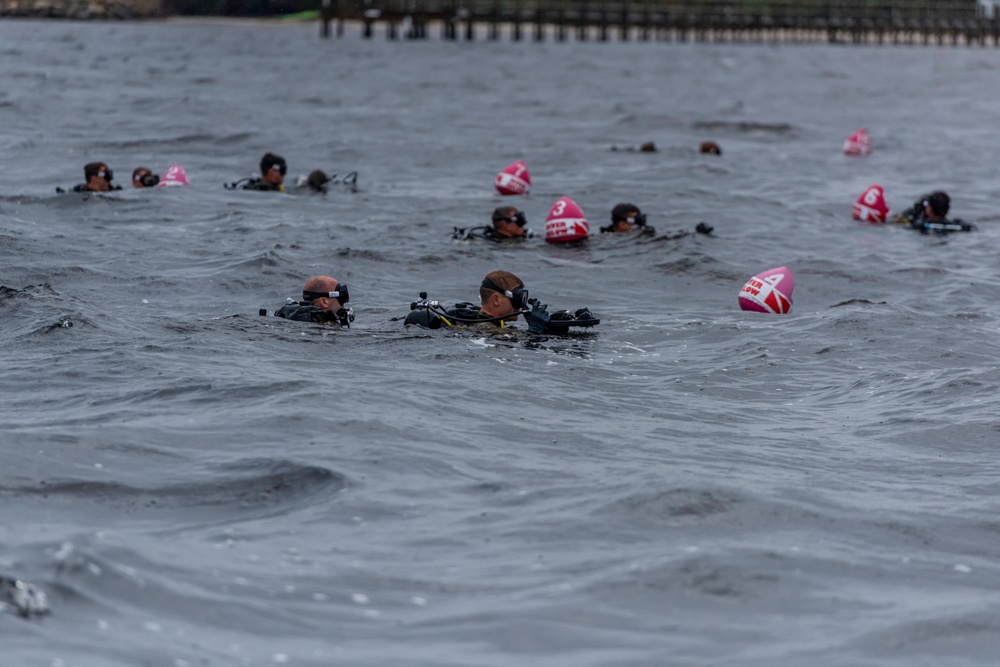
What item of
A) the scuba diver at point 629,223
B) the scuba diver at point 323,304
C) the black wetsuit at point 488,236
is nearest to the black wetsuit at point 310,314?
the scuba diver at point 323,304

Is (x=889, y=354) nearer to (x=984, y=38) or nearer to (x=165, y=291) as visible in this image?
(x=165, y=291)

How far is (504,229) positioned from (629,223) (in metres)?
2.37

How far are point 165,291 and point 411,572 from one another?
32.3 feet

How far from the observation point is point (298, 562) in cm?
818

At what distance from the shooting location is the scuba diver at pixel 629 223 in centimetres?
2145

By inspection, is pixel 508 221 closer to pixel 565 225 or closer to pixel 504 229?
pixel 504 229

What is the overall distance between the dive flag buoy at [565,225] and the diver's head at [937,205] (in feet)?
21.0

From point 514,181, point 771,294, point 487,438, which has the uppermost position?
point 514,181

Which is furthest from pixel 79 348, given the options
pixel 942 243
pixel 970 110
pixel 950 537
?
pixel 970 110

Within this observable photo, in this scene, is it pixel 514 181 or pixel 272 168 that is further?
pixel 514 181

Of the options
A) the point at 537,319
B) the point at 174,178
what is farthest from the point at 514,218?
the point at 174,178

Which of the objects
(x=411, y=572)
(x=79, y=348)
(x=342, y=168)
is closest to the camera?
(x=411, y=572)

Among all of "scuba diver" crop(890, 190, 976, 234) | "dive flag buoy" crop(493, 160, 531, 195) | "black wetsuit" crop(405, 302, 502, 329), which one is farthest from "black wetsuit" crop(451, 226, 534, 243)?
"scuba diver" crop(890, 190, 976, 234)

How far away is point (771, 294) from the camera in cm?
1672
